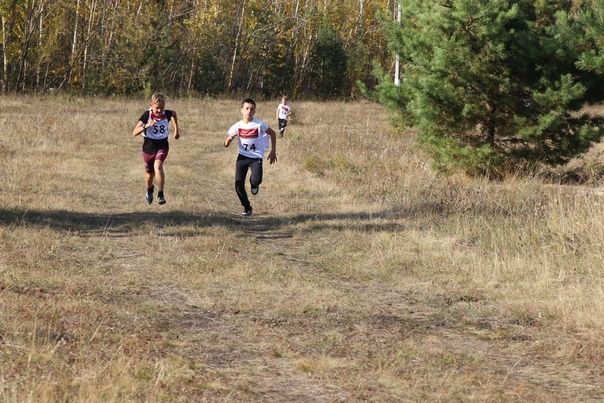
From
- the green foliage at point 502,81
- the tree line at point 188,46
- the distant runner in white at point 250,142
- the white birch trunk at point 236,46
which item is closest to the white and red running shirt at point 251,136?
the distant runner in white at point 250,142

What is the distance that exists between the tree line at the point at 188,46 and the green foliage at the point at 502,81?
1135 inches

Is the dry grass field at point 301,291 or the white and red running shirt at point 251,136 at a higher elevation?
the white and red running shirt at point 251,136

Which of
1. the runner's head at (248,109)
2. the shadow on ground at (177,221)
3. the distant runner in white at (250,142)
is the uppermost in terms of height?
the runner's head at (248,109)

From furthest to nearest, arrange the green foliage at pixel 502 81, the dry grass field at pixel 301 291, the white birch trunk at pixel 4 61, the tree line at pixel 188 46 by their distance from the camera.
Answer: the tree line at pixel 188 46 < the white birch trunk at pixel 4 61 < the green foliage at pixel 502 81 < the dry grass field at pixel 301 291

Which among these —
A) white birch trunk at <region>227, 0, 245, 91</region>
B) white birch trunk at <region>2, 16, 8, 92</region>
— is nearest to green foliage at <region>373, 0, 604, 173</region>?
white birch trunk at <region>2, 16, 8, 92</region>

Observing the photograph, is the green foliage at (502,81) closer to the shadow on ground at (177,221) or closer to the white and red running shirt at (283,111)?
the shadow on ground at (177,221)

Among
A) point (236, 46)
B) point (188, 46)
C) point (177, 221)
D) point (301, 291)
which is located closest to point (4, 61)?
point (188, 46)

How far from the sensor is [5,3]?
41.8 metres

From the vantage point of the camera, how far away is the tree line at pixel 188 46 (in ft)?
154

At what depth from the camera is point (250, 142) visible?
12.2 meters

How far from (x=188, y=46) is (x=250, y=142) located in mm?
43588

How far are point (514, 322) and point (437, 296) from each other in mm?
1084

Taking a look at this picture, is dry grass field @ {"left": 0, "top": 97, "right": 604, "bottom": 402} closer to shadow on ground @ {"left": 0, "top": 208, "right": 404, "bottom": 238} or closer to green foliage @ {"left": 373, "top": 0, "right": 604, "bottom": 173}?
shadow on ground @ {"left": 0, "top": 208, "right": 404, "bottom": 238}

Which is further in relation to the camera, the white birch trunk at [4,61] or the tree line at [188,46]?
the tree line at [188,46]
